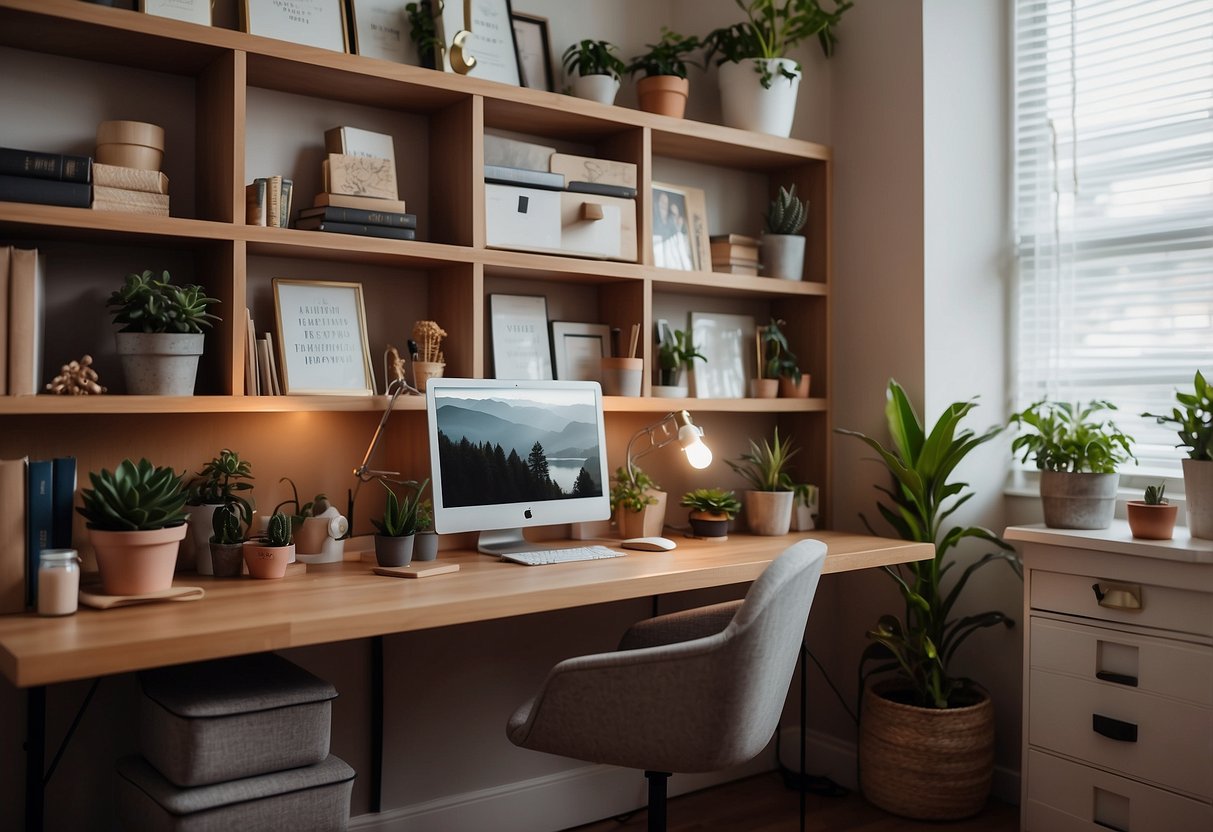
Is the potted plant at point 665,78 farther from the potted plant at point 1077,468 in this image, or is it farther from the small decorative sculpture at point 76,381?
the small decorative sculpture at point 76,381

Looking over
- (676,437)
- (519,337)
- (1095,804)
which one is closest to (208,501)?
(519,337)

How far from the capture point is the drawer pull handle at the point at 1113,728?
2502 mm

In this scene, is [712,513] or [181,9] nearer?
[181,9]

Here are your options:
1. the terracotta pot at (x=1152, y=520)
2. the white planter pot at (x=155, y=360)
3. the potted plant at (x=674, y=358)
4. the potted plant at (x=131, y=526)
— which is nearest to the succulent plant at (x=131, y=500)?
the potted plant at (x=131, y=526)

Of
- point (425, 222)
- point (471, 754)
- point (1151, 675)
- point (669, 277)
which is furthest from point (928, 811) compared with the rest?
point (425, 222)

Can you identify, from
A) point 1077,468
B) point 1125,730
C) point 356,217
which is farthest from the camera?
point 1077,468

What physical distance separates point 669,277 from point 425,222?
2.31ft

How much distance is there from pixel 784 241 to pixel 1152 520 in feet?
4.32

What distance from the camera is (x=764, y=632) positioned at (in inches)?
72.9

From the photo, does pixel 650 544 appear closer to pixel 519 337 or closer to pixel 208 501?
pixel 519 337

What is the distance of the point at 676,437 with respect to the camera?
3086 mm

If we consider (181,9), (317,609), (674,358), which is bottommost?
(317,609)

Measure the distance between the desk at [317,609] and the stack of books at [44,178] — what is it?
2.67ft

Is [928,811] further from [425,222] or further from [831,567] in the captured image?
[425,222]
